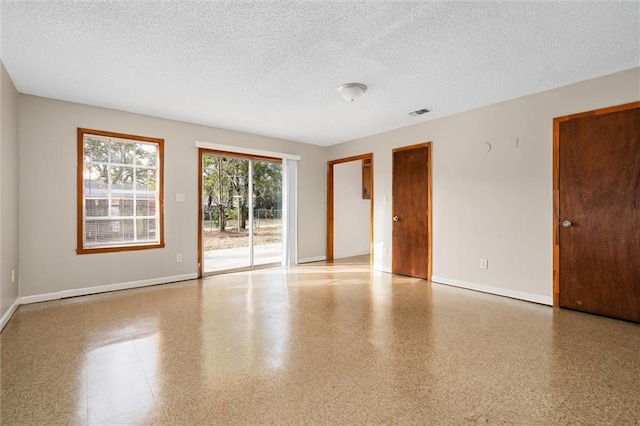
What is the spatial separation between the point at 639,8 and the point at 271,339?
3624 mm

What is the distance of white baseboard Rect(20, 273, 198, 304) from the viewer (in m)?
3.69

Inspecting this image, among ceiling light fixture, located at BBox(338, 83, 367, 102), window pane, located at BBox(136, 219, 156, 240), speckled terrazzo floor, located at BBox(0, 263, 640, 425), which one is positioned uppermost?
ceiling light fixture, located at BBox(338, 83, 367, 102)

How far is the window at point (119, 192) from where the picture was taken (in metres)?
4.06

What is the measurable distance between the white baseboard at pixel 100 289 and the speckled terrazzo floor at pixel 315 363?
0.17 metres

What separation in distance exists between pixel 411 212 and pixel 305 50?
3.18 meters

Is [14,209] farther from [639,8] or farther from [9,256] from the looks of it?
[639,8]

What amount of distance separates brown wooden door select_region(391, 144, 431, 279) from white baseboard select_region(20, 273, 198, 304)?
133 inches

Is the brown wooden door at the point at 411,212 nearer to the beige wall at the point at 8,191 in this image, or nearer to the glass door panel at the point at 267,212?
the glass door panel at the point at 267,212

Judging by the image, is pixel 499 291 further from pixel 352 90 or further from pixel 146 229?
pixel 146 229

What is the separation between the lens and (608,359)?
229 centimetres

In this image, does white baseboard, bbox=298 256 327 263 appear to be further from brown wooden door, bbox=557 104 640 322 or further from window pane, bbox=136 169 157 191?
brown wooden door, bbox=557 104 640 322

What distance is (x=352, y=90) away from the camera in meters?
3.38

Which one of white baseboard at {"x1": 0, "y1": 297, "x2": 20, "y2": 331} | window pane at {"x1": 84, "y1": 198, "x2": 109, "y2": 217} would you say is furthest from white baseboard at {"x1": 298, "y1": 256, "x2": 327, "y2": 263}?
white baseboard at {"x1": 0, "y1": 297, "x2": 20, "y2": 331}

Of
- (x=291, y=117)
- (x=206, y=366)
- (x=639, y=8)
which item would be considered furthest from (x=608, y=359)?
(x=291, y=117)
